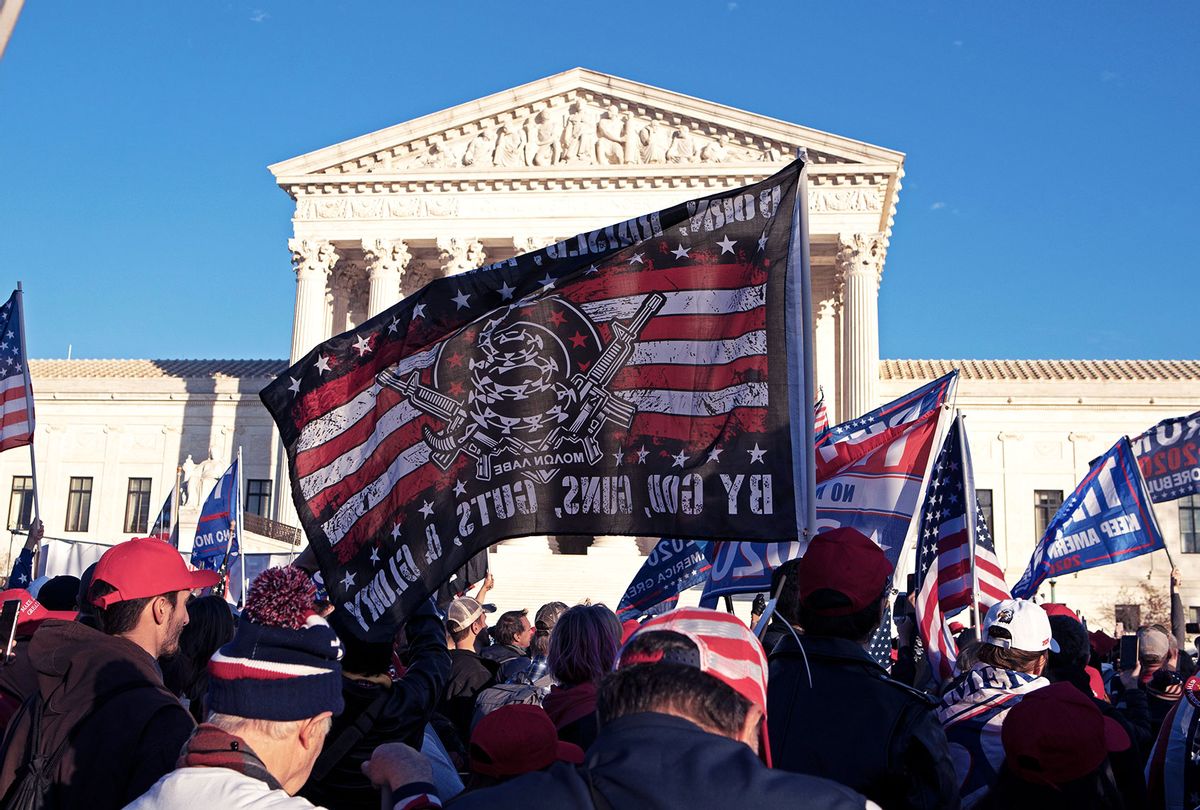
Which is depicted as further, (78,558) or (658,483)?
(78,558)

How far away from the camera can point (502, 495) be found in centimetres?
456

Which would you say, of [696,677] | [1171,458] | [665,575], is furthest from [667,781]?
[1171,458]

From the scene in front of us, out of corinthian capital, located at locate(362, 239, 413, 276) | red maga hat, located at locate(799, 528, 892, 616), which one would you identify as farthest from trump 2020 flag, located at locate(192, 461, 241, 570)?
corinthian capital, located at locate(362, 239, 413, 276)

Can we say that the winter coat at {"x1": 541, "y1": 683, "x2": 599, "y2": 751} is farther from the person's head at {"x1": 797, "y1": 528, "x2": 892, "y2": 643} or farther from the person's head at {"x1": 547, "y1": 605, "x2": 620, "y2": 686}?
the person's head at {"x1": 797, "y1": 528, "x2": 892, "y2": 643}

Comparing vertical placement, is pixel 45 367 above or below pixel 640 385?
above

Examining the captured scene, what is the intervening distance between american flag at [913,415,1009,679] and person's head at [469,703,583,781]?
373cm

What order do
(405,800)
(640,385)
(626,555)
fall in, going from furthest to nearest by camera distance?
(626,555), (640,385), (405,800)

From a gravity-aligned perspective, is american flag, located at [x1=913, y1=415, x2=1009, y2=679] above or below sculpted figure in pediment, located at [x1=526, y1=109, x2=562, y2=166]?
below

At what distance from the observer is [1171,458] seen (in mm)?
12055

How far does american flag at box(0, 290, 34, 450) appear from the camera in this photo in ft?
37.9

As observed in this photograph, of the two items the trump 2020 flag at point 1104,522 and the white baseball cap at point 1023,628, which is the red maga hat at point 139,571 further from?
the trump 2020 flag at point 1104,522

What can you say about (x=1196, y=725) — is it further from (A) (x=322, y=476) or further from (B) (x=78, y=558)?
(B) (x=78, y=558)

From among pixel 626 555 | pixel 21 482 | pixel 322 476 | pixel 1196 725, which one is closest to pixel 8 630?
pixel 322 476

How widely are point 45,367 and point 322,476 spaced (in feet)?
155
